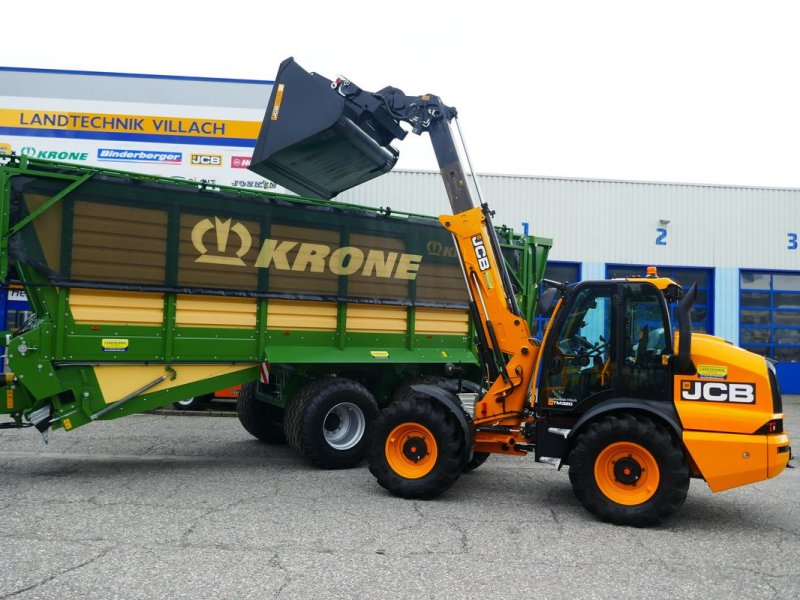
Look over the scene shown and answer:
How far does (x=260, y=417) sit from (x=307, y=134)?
4.02 m

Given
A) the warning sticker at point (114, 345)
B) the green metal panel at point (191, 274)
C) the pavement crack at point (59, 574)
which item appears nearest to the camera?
the pavement crack at point (59, 574)

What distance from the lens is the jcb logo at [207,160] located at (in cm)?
1515

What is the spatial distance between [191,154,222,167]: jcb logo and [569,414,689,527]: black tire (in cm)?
1161

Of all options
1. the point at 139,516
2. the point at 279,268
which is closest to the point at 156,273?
the point at 279,268

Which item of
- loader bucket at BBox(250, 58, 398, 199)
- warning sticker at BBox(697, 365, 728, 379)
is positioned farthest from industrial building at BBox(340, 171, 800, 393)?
warning sticker at BBox(697, 365, 728, 379)

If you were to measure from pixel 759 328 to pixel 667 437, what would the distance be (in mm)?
14752

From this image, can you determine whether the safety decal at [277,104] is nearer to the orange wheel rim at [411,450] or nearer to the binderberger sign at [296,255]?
the binderberger sign at [296,255]

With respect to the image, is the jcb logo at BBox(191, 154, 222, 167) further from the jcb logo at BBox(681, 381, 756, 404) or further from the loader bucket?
the jcb logo at BBox(681, 381, 756, 404)

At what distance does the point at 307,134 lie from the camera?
268 inches

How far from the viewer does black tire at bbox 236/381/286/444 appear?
9.10 metres

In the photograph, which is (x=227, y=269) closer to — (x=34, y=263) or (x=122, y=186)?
(x=122, y=186)

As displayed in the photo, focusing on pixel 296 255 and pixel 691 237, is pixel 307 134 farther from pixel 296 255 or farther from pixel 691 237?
pixel 691 237

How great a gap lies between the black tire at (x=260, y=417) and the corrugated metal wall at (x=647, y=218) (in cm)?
901

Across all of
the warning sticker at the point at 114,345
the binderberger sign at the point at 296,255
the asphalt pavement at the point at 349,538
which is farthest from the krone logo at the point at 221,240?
the asphalt pavement at the point at 349,538
